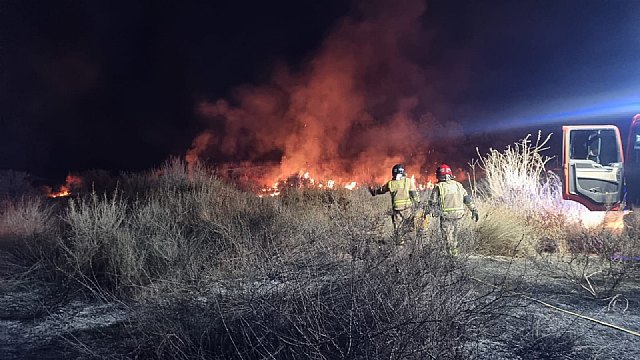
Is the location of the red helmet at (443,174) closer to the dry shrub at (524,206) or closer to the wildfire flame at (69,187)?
the dry shrub at (524,206)

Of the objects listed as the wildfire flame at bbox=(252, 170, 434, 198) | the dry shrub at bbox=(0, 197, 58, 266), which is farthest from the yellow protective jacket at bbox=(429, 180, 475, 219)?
the dry shrub at bbox=(0, 197, 58, 266)

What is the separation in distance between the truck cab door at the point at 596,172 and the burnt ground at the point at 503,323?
2.94 meters

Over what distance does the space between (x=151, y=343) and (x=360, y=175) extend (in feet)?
55.8

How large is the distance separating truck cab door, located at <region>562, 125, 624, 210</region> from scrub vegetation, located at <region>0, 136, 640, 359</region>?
23.9 inches

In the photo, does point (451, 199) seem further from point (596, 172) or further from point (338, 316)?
point (338, 316)

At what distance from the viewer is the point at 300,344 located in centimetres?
364

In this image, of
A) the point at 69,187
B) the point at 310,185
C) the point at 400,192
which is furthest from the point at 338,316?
the point at 69,187

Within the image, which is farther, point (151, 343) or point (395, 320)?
point (151, 343)

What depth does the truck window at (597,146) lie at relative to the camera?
1003 centimetres

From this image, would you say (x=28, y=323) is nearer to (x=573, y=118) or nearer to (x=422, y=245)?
(x=422, y=245)

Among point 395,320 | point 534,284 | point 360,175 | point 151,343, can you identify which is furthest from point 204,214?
point 360,175

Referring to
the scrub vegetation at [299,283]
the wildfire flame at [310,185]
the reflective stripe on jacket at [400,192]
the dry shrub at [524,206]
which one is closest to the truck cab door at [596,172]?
the dry shrub at [524,206]

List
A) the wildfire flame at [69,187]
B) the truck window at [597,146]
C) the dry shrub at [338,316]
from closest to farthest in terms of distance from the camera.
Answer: the dry shrub at [338,316]
the truck window at [597,146]
the wildfire flame at [69,187]

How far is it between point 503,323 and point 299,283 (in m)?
2.15
